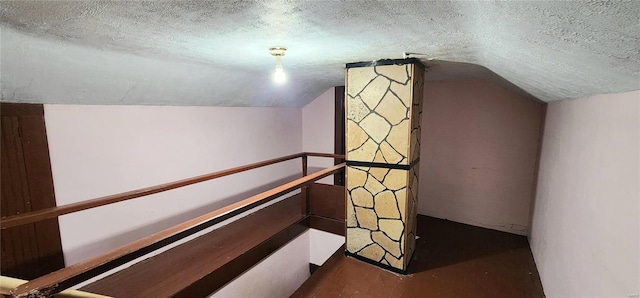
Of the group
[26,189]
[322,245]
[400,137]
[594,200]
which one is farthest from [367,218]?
[26,189]

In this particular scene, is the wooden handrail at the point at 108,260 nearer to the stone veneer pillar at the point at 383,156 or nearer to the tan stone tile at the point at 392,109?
the stone veneer pillar at the point at 383,156

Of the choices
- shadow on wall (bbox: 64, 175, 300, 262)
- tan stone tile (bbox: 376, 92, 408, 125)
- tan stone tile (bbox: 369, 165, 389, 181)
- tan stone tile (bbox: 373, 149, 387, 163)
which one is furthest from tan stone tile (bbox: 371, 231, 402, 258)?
shadow on wall (bbox: 64, 175, 300, 262)

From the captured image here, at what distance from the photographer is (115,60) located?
1.96 m

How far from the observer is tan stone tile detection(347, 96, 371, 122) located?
2.80m

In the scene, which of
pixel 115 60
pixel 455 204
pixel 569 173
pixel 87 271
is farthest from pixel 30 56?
pixel 455 204

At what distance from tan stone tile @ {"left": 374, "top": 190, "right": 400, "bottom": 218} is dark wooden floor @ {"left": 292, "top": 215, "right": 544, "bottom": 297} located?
637 mm

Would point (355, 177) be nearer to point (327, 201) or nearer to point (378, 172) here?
point (378, 172)

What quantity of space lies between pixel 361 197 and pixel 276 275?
76.7 inches

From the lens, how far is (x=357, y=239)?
313 centimetres

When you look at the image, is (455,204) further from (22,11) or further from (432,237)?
(22,11)

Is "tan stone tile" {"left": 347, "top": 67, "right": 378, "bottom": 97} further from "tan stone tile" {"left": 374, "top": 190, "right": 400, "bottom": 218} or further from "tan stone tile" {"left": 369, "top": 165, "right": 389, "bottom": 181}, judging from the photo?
"tan stone tile" {"left": 374, "top": 190, "right": 400, "bottom": 218}

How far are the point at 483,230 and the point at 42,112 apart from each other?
5.02 metres

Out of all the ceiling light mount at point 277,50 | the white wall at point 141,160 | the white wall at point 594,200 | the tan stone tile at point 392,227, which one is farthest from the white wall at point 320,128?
the white wall at point 594,200

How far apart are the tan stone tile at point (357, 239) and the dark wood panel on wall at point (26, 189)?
2.63 metres
